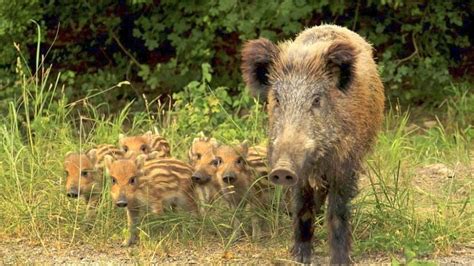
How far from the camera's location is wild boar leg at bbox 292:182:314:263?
7.33 metres

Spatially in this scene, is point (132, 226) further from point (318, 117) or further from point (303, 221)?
point (318, 117)

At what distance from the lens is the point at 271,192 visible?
8.02 m

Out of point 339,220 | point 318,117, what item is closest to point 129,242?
point 339,220

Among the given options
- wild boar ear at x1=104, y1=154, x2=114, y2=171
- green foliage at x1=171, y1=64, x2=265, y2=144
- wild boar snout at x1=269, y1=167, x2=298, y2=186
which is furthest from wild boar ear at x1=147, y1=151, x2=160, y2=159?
wild boar snout at x1=269, y1=167, x2=298, y2=186

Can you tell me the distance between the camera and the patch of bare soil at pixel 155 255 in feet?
24.2

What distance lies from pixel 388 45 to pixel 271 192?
5381 millimetres

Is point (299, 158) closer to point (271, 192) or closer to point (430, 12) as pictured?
point (271, 192)

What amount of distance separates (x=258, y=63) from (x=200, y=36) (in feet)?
17.1

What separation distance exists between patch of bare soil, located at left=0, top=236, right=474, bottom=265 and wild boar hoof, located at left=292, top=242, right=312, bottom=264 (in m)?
0.06

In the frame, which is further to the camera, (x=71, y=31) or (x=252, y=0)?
(x=71, y=31)

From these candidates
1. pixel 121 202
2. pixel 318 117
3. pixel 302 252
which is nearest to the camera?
pixel 318 117

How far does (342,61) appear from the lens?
23.1 ft

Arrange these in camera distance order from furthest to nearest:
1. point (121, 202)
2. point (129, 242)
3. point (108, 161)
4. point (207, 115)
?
point (207, 115)
point (108, 161)
point (129, 242)
point (121, 202)

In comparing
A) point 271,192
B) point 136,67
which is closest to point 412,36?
point 136,67
